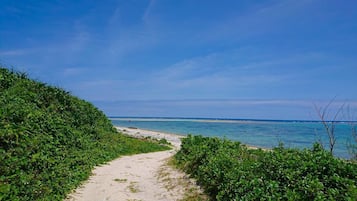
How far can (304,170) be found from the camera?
6.41m

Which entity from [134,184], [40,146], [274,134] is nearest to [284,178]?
[134,184]

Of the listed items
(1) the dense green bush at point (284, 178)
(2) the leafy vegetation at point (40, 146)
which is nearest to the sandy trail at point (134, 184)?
(2) the leafy vegetation at point (40, 146)

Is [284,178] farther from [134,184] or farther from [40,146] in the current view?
[40,146]

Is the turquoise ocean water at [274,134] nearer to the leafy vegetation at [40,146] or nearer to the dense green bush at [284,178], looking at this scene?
the dense green bush at [284,178]

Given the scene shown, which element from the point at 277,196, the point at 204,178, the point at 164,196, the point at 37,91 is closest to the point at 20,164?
the point at 164,196

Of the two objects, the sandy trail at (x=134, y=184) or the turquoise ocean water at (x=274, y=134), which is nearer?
the sandy trail at (x=134, y=184)

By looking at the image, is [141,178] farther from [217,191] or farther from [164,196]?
[217,191]

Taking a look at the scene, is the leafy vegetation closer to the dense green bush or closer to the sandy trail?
the sandy trail

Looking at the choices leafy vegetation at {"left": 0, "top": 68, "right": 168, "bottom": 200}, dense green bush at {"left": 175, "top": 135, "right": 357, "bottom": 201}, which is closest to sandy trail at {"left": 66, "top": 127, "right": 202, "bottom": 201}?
leafy vegetation at {"left": 0, "top": 68, "right": 168, "bottom": 200}

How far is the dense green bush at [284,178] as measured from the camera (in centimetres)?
560

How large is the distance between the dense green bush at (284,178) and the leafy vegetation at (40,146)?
4.24 m

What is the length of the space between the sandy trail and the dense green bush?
108 cm

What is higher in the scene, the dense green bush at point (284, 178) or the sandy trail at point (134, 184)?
the dense green bush at point (284, 178)

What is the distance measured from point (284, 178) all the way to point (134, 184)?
5.34 metres
